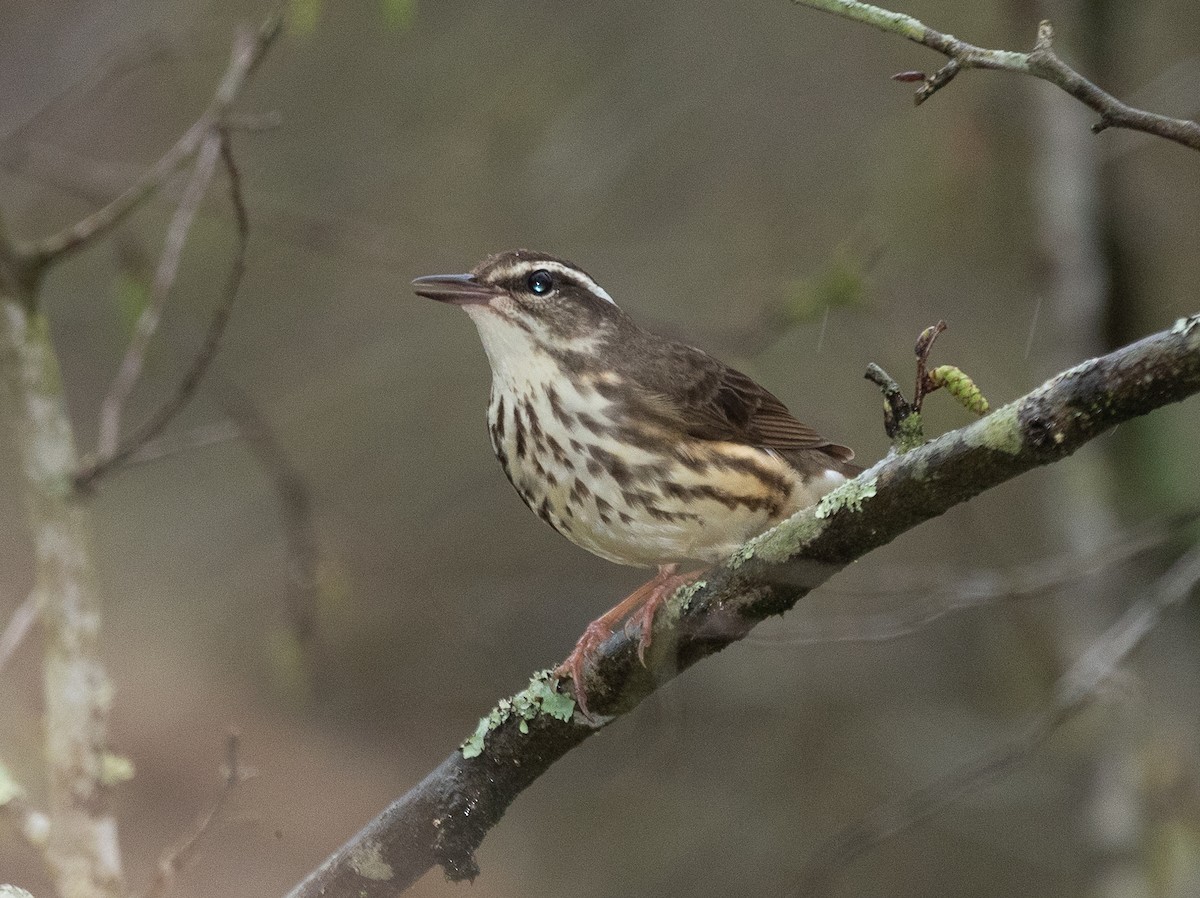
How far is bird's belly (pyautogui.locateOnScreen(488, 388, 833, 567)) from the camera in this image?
4.75 m

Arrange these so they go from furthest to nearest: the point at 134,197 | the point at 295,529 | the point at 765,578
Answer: the point at 295,529 < the point at 134,197 < the point at 765,578

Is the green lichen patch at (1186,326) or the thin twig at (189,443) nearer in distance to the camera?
the green lichen patch at (1186,326)

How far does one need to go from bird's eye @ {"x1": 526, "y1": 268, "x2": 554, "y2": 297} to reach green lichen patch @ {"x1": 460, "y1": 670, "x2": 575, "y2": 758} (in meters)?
1.67

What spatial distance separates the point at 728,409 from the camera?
5.15 meters

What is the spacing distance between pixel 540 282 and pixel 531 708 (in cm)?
180

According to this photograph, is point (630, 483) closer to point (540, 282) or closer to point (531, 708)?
point (540, 282)

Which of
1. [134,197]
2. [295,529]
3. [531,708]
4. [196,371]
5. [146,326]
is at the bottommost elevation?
[531,708]

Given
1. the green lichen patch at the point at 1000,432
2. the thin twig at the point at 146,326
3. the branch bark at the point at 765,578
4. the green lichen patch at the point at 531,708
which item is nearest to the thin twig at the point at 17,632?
the thin twig at the point at 146,326

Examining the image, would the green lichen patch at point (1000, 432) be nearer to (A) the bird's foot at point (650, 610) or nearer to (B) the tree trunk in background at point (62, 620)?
(A) the bird's foot at point (650, 610)

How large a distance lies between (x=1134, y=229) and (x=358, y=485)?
4605mm

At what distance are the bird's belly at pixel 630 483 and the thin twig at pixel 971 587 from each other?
382 mm

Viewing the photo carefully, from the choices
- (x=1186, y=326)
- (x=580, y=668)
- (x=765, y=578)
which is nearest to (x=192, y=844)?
(x=580, y=668)

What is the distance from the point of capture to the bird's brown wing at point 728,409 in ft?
16.4

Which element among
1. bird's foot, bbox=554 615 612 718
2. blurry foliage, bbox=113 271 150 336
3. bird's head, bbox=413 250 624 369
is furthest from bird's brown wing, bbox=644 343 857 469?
blurry foliage, bbox=113 271 150 336
